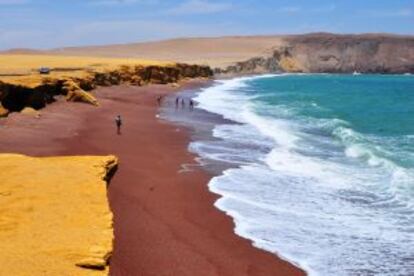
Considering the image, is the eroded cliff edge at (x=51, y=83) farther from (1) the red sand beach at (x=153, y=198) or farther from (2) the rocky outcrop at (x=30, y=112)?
(1) the red sand beach at (x=153, y=198)

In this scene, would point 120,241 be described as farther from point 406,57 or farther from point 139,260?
point 406,57

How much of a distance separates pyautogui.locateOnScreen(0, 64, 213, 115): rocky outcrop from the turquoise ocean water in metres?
11.0

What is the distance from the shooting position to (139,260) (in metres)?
13.9

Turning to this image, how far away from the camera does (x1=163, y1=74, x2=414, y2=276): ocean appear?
50.8 feet

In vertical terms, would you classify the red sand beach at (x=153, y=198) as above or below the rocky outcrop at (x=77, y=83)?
below

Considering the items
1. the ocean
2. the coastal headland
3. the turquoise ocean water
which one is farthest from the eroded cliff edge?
the turquoise ocean water

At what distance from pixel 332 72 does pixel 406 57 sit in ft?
75.6

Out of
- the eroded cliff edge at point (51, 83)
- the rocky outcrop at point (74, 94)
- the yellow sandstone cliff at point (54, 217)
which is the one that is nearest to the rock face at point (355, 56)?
the eroded cliff edge at point (51, 83)

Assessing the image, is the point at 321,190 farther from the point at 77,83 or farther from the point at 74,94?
the point at 77,83

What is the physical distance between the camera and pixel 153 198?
64.5 ft

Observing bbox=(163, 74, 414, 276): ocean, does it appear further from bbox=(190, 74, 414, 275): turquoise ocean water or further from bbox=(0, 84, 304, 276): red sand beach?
bbox=(0, 84, 304, 276): red sand beach

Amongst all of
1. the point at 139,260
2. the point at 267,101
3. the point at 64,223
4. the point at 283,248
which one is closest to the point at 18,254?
the point at 64,223

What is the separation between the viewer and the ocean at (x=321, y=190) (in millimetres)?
15469

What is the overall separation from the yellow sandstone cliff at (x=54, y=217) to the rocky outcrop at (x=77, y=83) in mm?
18296
